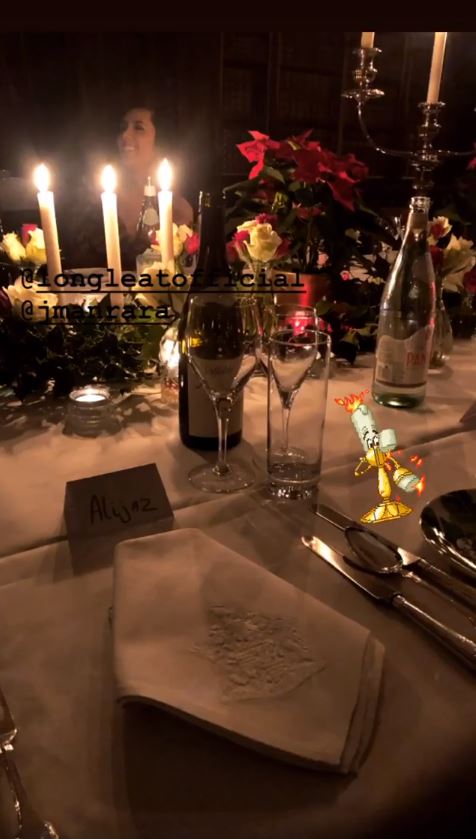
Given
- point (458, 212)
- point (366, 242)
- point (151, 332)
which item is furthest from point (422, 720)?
point (458, 212)

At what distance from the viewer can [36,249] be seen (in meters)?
1.07

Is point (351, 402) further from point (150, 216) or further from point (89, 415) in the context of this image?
point (150, 216)

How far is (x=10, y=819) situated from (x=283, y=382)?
0.50m

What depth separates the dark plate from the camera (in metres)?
0.59

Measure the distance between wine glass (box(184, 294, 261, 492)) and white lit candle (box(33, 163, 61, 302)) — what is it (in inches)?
13.1

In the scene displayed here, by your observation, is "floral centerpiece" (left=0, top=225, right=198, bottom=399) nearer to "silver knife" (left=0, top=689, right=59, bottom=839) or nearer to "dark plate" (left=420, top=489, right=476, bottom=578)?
"dark plate" (left=420, top=489, right=476, bottom=578)

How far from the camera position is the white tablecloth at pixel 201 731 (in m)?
0.36

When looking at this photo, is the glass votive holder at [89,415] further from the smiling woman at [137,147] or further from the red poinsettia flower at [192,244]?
the smiling woman at [137,147]

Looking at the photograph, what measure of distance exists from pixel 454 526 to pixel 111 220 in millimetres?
724

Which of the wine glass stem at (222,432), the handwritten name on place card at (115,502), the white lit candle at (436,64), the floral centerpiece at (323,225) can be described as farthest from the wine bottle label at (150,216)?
the handwritten name on place card at (115,502)

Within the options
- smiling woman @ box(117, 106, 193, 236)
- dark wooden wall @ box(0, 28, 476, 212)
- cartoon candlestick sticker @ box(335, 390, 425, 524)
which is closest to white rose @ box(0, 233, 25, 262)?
cartoon candlestick sticker @ box(335, 390, 425, 524)

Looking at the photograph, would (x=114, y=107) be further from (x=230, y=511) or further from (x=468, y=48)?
(x=230, y=511)

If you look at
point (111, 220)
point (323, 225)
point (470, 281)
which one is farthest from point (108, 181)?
point (470, 281)

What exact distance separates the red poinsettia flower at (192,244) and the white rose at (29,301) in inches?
9.5
